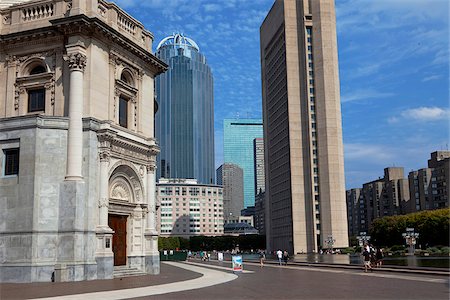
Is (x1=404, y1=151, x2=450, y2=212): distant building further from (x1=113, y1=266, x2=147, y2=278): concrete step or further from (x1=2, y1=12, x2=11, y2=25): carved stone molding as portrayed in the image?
(x1=2, y1=12, x2=11, y2=25): carved stone molding

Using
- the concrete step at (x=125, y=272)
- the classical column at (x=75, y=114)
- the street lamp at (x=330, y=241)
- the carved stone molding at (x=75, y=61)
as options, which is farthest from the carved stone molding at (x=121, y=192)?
the street lamp at (x=330, y=241)

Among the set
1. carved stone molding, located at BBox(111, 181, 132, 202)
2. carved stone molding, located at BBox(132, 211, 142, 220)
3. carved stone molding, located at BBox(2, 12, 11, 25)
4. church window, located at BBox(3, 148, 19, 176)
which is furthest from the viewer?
carved stone molding, located at BBox(132, 211, 142, 220)

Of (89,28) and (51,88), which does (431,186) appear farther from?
(51,88)

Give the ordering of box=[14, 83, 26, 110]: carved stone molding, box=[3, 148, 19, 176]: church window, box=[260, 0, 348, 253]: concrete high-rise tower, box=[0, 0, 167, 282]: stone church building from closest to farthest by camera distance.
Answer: box=[0, 0, 167, 282]: stone church building → box=[3, 148, 19, 176]: church window → box=[14, 83, 26, 110]: carved stone molding → box=[260, 0, 348, 253]: concrete high-rise tower

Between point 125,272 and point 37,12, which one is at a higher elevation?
point 37,12

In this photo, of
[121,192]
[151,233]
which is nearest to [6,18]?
[121,192]

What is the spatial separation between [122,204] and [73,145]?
24.1 ft

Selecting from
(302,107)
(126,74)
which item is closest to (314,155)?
(302,107)

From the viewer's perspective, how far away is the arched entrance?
4022cm

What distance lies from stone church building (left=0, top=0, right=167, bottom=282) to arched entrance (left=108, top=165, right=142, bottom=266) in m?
0.09

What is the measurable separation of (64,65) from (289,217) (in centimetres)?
12051

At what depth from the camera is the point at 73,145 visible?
118 ft

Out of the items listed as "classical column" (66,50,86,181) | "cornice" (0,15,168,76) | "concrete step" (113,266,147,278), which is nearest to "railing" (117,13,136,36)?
"cornice" (0,15,168,76)

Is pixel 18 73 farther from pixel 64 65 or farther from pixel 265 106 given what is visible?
pixel 265 106
